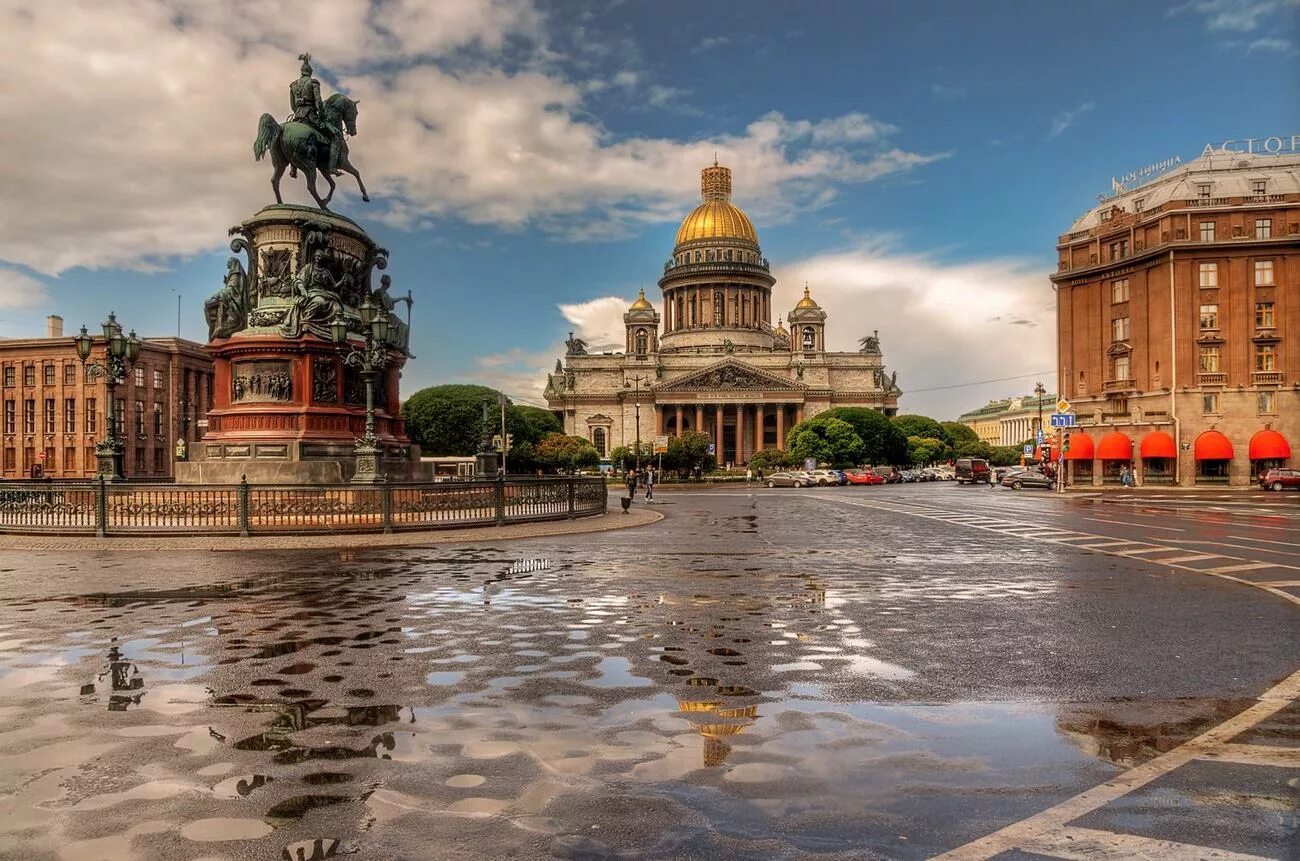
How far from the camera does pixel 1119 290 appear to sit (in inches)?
2297

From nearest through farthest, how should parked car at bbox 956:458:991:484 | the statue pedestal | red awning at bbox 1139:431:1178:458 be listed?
the statue pedestal
red awning at bbox 1139:431:1178:458
parked car at bbox 956:458:991:484

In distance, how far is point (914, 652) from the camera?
28.0ft

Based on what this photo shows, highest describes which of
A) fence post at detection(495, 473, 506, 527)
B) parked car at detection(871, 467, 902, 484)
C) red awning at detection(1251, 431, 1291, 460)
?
red awning at detection(1251, 431, 1291, 460)

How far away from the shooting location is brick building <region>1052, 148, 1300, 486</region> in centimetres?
5281

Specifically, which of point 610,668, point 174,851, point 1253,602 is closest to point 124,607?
point 610,668

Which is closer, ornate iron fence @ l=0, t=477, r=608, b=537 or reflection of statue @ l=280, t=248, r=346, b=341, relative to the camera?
ornate iron fence @ l=0, t=477, r=608, b=537

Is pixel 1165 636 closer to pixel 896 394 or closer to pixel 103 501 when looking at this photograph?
pixel 103 501

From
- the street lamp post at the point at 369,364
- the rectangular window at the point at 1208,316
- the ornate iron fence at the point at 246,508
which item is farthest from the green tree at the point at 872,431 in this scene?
the street lamp post at the point at 369,364

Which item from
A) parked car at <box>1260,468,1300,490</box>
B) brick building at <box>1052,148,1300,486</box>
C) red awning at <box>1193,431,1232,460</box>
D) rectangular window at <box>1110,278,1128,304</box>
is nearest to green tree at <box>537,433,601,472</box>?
rectangular window at <box>1110,278,1128,304</box>

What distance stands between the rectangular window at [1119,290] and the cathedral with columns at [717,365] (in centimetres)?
6519

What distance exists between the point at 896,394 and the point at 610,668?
131 m

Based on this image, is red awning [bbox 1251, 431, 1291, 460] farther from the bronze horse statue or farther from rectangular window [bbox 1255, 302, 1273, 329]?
the bronze horse statue

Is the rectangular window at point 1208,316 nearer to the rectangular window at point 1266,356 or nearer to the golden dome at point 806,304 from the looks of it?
the rectangular window at point 1266,356

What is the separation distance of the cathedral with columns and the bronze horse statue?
91.0 metres
